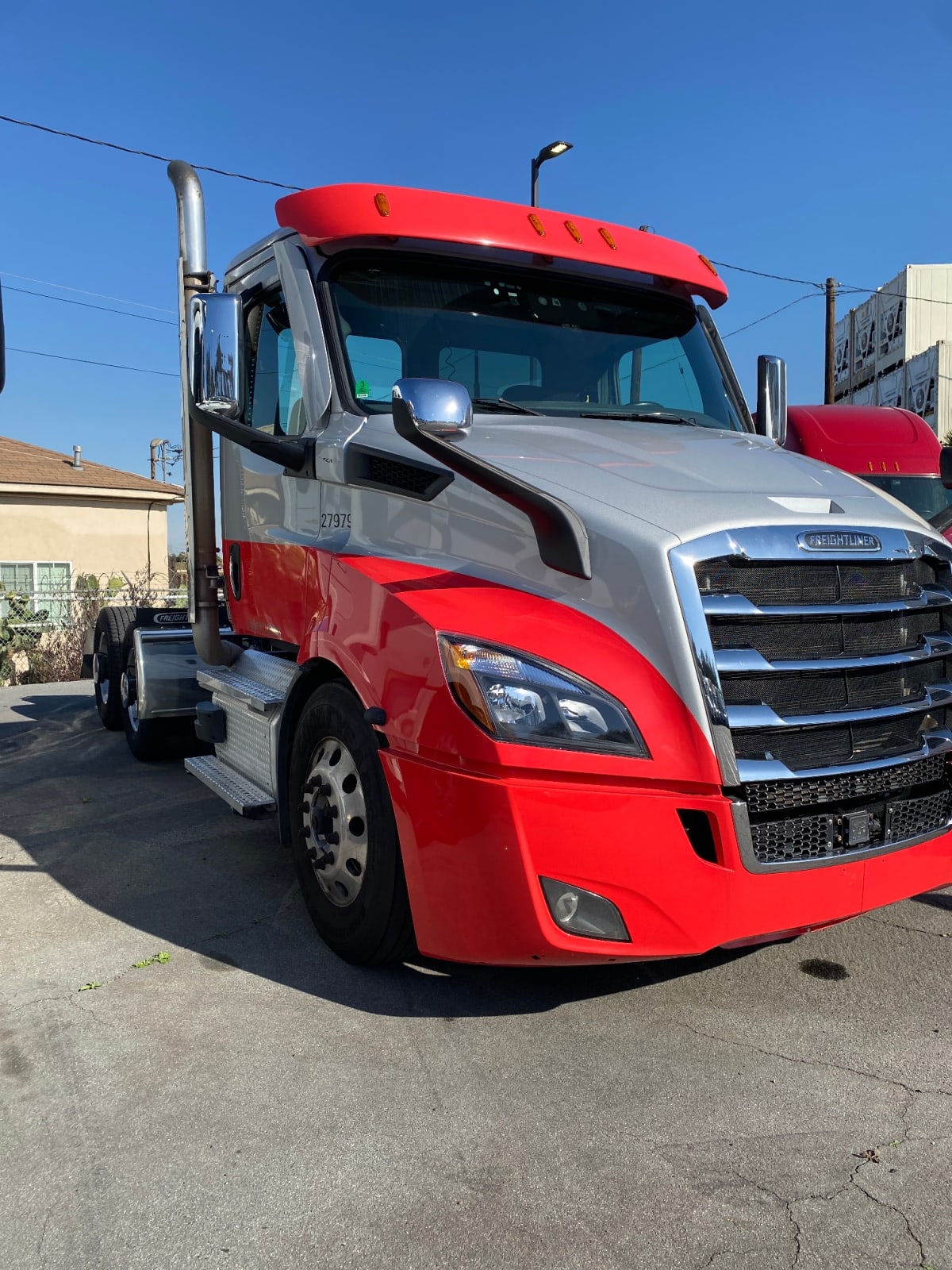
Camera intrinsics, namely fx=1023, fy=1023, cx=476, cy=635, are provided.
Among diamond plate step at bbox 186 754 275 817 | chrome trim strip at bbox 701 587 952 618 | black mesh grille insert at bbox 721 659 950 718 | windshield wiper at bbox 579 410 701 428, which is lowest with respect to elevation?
diamond plate step at bbox 186 754 275 817

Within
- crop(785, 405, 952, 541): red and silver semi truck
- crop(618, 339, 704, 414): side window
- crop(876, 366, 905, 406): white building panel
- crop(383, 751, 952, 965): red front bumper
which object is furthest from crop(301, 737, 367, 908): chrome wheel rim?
crop(876, 366, 905, 406): white building panel

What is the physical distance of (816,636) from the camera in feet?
9.75

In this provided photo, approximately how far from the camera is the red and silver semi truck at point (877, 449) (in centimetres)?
1130

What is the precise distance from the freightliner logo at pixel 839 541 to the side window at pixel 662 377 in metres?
1.46

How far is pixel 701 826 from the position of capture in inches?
109

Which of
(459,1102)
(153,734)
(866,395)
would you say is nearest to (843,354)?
(866,395)

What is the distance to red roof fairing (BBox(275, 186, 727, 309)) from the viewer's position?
3.95 metres

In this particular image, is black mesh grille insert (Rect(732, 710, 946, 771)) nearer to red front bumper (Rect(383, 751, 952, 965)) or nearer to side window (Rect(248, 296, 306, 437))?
red front bumper (Rect(383, 751, 952, 965))

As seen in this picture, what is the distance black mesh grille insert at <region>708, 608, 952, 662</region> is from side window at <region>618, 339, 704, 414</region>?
1599 millimetres

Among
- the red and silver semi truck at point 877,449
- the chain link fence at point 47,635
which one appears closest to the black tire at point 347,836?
the red and silver semi truck at point 877,449

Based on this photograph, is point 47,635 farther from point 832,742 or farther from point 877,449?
point 832,742

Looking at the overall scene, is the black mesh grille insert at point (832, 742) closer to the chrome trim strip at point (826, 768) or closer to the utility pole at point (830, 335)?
the chrome trim strip at point (826, 768)

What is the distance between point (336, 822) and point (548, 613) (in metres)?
1.15

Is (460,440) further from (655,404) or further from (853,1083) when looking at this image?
(853,1083)
